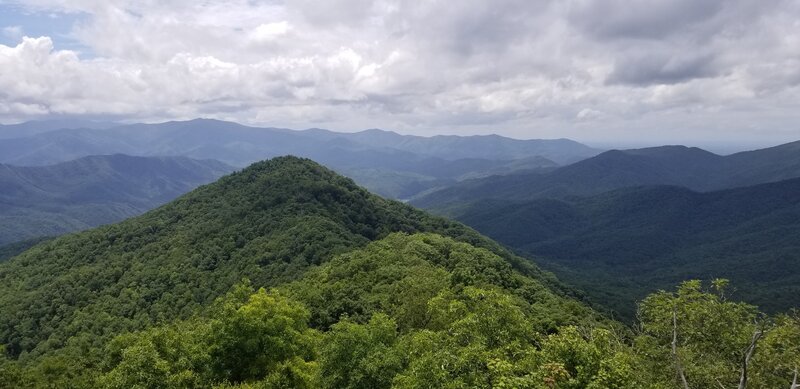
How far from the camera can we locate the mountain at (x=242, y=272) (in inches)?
2170

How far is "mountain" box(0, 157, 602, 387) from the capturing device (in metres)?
55.1

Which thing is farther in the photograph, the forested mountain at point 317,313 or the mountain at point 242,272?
the mountain at point 242,272

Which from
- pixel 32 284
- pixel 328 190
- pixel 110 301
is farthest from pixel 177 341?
pixel 328 190

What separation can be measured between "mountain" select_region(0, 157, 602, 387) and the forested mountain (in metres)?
0.40

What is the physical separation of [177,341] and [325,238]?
6383 cm

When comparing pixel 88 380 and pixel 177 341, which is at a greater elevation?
pixel 177 341

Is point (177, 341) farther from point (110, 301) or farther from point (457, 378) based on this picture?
point (110, 301)

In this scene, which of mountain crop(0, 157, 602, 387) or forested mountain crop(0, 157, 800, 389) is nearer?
forested mountain crop(0, 157, 800, 389)

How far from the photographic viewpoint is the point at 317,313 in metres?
63.1

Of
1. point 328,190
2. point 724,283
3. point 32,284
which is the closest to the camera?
point 724,283

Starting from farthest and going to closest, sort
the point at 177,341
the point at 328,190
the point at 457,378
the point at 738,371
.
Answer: the point at 328,190
the point at 177,341
the point at 738,371
the point at 457,378

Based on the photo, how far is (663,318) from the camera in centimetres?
2830

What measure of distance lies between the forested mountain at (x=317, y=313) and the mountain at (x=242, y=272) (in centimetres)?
40

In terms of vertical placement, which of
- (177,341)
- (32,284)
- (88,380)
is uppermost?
(177,341)
